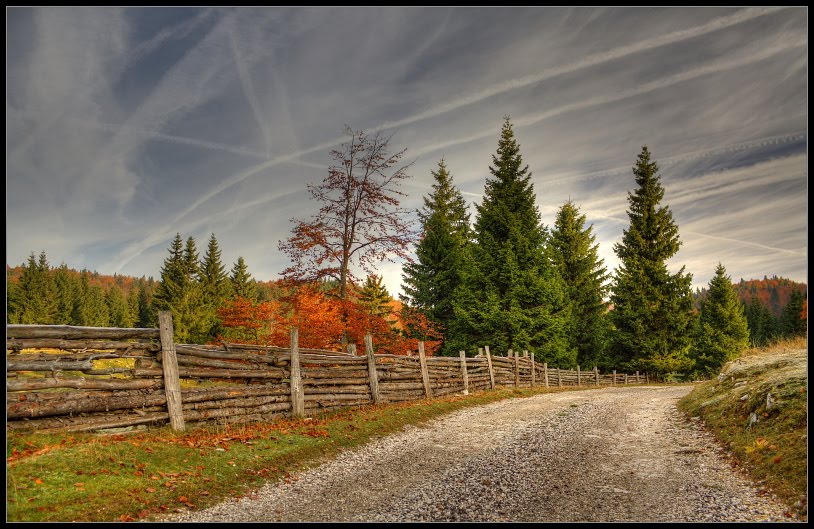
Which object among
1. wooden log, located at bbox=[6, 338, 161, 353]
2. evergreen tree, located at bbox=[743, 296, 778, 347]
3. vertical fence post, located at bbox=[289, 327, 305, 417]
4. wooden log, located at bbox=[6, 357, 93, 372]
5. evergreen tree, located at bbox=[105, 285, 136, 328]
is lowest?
evergreen tree, located at bbox=[743, 296, 778, 347]

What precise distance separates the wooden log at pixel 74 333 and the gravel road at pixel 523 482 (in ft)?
13.7

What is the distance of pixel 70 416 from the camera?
6.78 m

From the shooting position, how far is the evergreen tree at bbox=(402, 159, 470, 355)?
30.0 m

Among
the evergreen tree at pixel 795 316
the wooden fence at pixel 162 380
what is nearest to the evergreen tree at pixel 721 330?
the evergreen tree at pixel 795 316

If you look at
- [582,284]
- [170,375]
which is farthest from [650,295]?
[170,375]

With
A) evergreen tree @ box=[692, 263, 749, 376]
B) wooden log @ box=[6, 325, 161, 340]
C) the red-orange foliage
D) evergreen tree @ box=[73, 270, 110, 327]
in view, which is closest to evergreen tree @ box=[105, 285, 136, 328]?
evergreen tree @ box=[73, 270, 110, 327]

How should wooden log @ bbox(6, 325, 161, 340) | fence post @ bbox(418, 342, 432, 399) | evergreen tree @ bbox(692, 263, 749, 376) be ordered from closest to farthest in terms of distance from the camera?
1. wooden log @ bbox(6, 325, 161, 340)
2. fence post @ bbox(418, 342, 432, 399)
3. evergreen tree @ bbox(692, 263, 749, 376)

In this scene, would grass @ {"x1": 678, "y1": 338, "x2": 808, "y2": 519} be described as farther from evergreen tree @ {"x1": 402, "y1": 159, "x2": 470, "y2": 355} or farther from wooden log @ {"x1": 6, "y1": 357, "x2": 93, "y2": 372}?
evergreen tree @ {"x1": 402, "y1": 159, "x2": 470, "y2": 355}

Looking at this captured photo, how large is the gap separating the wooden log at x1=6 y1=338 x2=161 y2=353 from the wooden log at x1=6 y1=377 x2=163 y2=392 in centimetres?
56

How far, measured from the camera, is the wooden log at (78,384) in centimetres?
632

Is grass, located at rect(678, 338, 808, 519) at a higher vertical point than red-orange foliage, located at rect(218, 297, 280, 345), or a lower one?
lower

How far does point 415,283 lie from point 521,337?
30.0 feet

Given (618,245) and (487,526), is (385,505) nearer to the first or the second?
(487,526)

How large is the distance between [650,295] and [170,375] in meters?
32.7
